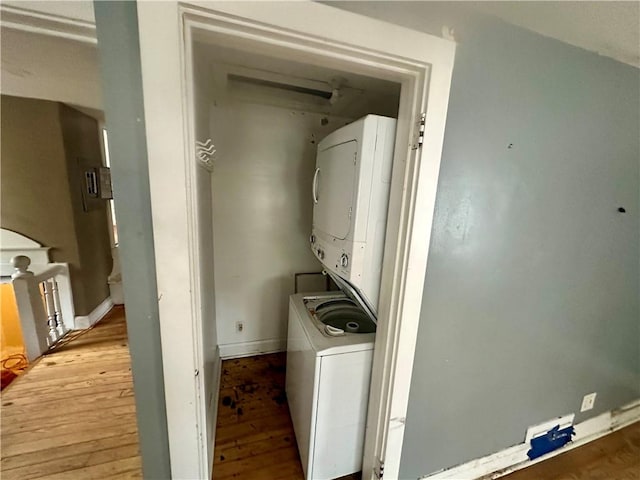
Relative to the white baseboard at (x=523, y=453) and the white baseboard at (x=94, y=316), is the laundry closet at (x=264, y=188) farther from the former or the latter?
the white baseboard at (x=94, y=316)

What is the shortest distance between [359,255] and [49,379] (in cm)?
269

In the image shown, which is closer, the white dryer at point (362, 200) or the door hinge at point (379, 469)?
the white dryer at point (362, 200)

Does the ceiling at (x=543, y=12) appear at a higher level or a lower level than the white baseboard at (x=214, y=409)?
higher

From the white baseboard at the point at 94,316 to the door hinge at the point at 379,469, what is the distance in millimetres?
3177

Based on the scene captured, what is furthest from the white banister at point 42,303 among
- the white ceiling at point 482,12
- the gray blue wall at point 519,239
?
the gray blue wall at point 519,239

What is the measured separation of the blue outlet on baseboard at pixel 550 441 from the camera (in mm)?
1482

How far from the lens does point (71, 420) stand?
5.51 feet

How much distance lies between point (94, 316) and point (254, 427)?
2.43m

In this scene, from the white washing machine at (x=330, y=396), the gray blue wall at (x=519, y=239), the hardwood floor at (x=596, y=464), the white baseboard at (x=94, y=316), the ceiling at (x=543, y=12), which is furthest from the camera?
the white baseboard at (x=94, y=316)

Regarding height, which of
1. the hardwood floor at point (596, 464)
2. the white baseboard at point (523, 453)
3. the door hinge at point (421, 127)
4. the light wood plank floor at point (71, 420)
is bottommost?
the light wood plank floor at point (71, 420)

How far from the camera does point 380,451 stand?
1.13m

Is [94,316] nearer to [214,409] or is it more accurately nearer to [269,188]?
[214,409]

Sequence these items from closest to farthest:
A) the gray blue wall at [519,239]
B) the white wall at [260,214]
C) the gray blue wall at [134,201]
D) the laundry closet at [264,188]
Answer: the gray blue wall at [134,201] → the gray blue wall at [519,239] → the laundry closet at [264,188] → the white wall at [260,214]

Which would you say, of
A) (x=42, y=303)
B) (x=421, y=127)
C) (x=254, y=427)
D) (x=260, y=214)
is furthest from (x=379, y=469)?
(x=42, y=303)
